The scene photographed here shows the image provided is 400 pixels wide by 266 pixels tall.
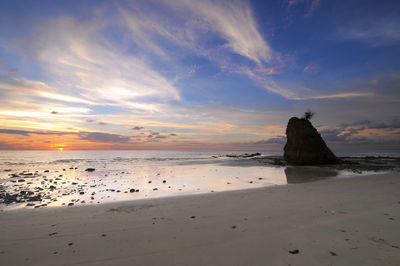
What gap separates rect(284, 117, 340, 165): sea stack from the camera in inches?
1251

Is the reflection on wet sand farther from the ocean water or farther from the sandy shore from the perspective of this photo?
the sandy shore

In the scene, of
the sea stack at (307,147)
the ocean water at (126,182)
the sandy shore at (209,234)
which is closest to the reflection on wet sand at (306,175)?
the ocean water at (126,182)

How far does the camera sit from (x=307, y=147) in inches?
1272

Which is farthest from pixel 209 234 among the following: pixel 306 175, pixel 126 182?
pixel 306 175

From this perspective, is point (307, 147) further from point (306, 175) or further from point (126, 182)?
point (126, 182)

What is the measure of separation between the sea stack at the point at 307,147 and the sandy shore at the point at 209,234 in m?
25.9

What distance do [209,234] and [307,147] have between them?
32181 mm

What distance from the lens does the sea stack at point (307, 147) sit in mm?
31766

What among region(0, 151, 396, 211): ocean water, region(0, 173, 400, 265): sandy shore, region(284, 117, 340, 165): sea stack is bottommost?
region(0, 151, 396, 211): ocean water

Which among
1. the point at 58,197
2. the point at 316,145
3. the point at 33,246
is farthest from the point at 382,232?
the point at 316,145

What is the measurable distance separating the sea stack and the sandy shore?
85.1ft

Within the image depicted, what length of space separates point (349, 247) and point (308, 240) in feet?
2.46

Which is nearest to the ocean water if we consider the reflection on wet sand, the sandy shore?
the reflection on wet sand

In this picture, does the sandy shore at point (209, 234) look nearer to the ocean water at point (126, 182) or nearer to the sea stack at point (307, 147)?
the ocean water at point (126, 182)
